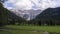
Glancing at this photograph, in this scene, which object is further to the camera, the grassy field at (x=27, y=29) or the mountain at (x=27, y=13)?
the mountain at (x=27, y=13)

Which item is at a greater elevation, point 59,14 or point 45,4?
point 45,4

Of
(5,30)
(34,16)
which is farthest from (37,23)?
(5,30)

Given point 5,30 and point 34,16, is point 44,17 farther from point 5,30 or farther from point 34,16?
point 5,30

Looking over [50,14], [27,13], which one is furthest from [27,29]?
[50,14]

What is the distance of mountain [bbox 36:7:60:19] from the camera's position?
8180mm

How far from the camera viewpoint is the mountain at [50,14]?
26.8 feet

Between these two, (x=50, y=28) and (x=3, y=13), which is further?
(x=3, y=13)

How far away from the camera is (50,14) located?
8.23 metres

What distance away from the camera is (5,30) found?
8.69 metres

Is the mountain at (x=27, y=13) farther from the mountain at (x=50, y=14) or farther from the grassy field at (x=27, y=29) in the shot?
the grassy field at (x=27, y=29)

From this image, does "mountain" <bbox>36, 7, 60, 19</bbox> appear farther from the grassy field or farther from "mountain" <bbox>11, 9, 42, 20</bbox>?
the grassy field

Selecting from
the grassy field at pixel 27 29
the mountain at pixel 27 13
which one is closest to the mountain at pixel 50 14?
the mountain at pixel 27 13

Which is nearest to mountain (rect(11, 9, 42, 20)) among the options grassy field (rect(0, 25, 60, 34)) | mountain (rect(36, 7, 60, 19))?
mountain (rect(36, 7, 60, 19))

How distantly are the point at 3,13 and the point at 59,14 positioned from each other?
3.00 metres
